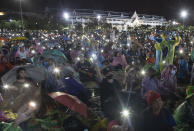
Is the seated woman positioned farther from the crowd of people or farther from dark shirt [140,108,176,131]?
dark shirt [140,108,176,131]

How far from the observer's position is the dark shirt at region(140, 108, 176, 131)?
336cm

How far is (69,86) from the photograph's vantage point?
4930mm

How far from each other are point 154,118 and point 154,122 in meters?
0.06

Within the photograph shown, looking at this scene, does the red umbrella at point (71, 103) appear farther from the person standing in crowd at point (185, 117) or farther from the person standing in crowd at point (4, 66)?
the person standing in crowd at point (4, 66)

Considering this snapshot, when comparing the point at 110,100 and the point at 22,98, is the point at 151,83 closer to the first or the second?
the point at 110,100

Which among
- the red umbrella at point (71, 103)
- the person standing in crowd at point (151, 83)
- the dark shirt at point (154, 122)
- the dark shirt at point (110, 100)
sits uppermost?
the person standing in crowd at point (151, 83)

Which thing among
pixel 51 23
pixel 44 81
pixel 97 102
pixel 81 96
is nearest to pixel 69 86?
pixel 81 96

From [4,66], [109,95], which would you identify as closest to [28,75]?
[109,95]

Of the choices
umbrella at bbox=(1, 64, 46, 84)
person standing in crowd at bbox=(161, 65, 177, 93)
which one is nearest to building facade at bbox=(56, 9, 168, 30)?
person standing in crowd at bbox=(161, 65, 177, 93)

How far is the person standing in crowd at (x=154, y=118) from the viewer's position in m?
3.36

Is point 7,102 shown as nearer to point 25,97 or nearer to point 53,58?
point 25,97

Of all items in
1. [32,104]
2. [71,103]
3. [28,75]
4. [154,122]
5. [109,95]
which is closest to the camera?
[154,122]

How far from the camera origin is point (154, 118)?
3.37 metres

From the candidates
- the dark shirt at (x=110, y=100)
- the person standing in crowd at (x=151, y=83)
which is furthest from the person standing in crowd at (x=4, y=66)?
the person standing in crowd at (x=151, y=83)
